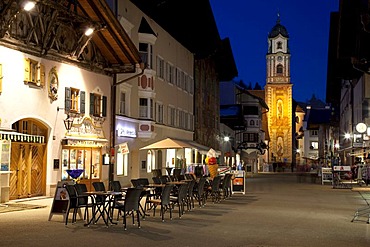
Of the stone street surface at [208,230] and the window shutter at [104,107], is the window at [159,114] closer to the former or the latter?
the window shutter at [104,107]

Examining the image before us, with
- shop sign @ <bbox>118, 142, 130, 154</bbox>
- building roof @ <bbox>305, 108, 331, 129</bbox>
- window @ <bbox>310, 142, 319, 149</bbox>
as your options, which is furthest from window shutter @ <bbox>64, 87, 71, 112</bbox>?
window @ <bbox>310, 142, 319, 149</bbox>

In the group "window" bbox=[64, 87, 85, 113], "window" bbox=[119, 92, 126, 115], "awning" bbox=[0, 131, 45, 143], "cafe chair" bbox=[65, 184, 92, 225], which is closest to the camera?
"cafe chair" bbox=[65, 184, 92, 225]

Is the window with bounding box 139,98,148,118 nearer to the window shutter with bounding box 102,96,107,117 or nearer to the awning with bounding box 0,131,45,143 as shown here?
the window shutter with bounding box 102,96,107,117

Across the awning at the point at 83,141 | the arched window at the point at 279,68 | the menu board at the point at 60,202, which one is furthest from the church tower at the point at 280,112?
the menu board at the point at 60,202

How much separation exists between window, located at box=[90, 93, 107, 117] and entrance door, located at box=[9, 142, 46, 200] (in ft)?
13.3

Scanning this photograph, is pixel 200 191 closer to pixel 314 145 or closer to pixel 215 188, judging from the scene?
pixel 215 188

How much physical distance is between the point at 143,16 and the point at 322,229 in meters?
22.6

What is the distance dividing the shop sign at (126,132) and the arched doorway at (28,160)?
695 cm

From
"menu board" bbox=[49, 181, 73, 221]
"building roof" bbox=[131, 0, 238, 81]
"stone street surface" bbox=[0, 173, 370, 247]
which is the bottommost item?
"stone street surface" bbox=[0, 173, 370, 247]

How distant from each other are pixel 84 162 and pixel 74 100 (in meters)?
2.99

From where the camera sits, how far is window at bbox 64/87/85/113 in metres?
24.4

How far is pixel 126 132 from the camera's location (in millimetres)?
30922

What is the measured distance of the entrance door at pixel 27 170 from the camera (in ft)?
70.6

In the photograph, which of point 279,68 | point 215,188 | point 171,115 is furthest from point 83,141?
point 279,68
